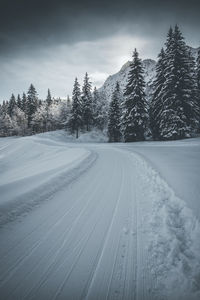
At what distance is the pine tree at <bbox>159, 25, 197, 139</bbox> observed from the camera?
1816cm

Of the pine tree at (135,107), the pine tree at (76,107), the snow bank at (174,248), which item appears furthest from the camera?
the pine tree at (76,107)

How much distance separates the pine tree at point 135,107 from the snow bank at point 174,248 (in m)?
20.1

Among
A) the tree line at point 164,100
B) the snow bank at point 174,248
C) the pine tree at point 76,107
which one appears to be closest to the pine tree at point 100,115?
the pine tree at point 76,107

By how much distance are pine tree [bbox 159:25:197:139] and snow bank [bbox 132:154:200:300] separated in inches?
655

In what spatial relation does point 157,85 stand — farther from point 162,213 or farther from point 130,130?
point 162,213

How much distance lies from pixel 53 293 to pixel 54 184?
355 centimetres

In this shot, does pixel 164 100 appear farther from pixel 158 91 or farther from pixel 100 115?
pixel 100 115

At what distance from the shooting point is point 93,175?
6.59 m

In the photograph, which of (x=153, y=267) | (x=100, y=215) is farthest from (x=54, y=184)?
(x=153, y=267)

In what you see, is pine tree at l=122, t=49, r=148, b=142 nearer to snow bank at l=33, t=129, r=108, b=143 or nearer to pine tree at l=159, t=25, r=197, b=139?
pine tree at l=159, t=25, r=197, b=139

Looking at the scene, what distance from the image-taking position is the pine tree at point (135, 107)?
75.1 feet

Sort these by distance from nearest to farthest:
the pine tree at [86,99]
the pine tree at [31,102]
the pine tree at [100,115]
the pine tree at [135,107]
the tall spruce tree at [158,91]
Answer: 1. the tall spruce tree at [158,91]
2. the pine tree at [135,107]
3. the pine tree at [86,99]
4. the pine tree at [100,115]
5. the pine tree at [31,102]

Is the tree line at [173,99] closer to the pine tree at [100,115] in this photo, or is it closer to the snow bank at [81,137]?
the snow bank at [81,137]

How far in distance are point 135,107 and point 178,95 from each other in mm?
6113
